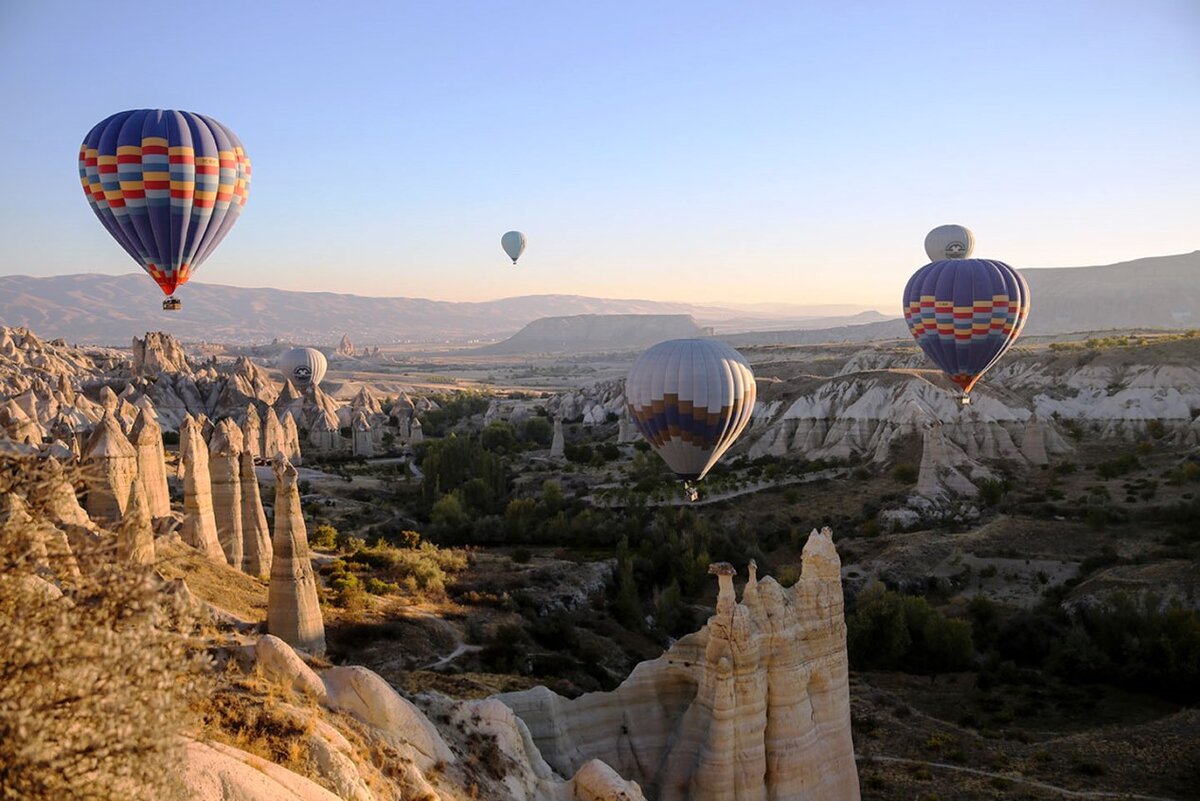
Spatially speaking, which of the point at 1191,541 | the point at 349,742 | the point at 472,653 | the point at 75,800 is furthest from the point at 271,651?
the point at 1191,541

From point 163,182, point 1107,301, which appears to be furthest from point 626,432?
point 1107,301

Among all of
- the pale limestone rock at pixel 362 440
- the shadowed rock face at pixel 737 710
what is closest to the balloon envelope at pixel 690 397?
the shadowed rock face at pixel 737 710

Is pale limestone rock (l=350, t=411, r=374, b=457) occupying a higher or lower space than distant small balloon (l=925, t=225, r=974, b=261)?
lower

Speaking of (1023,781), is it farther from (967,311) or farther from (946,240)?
(946,240)

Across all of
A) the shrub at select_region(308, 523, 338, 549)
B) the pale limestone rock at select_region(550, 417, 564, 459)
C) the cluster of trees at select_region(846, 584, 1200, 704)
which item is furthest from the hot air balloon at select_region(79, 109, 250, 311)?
the pale limestone rock at select_region(550, 417, 564, 459)

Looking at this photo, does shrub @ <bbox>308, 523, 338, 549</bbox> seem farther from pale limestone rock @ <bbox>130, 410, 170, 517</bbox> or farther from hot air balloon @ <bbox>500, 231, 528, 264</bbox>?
hot air balloon @ <bbox>500, 231, 528, 264</bbox>

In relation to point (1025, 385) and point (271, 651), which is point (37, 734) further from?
point (1025, 385)

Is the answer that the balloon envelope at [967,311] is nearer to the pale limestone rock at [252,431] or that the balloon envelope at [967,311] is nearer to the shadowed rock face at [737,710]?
the shadowed rock face at [737,710]
